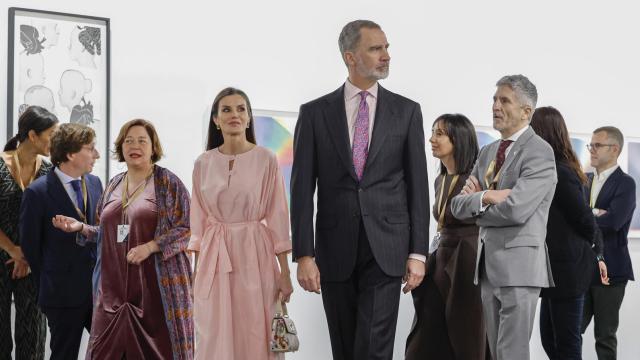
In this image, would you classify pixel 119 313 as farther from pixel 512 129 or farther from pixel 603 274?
pixel 603 274

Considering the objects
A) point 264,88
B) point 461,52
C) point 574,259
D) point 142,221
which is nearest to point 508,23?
point 461,52

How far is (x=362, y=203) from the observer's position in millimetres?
3365

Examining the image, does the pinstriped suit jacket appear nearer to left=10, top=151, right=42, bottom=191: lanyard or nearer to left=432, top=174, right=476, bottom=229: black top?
left=432, top=174, right=476, bottom=229: black top

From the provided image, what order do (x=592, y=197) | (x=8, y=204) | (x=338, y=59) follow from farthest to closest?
(x=338, y=59) → (x=592, y=197) → (x=8, y=204)

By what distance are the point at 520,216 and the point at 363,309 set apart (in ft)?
3.47

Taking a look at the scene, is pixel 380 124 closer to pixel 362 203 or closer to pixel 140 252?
pixel 362 203

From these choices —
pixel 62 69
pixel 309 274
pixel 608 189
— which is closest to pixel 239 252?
pixel 309 274

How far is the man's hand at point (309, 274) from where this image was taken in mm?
3336

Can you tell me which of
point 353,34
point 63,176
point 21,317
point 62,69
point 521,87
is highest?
point 62,69

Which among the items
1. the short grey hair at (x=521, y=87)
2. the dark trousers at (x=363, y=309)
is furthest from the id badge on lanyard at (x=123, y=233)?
the short grey hair at (x=521, y=87)

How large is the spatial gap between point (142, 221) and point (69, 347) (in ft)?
3.22

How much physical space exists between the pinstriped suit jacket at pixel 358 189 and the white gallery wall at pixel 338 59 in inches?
107

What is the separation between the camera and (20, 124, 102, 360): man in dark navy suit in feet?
15.6

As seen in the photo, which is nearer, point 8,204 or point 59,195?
point 59,195
